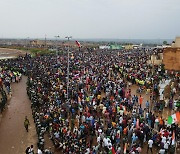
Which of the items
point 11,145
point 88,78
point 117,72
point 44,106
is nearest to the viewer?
point 11,145

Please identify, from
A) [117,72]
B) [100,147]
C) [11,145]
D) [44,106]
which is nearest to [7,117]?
[44,106]

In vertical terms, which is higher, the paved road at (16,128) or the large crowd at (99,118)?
the large crowd at (99,118)

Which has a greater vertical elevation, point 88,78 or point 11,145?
point 88,78

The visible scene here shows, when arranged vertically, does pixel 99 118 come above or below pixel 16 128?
above

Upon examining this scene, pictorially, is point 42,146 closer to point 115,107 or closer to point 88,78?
point 115,107

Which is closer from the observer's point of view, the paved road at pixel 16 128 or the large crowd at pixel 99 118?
the large crowd at pixel 99 118

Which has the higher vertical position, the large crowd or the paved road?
the large crowd

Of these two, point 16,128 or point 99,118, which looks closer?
point 99,118

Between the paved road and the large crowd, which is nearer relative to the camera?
the large crowd
